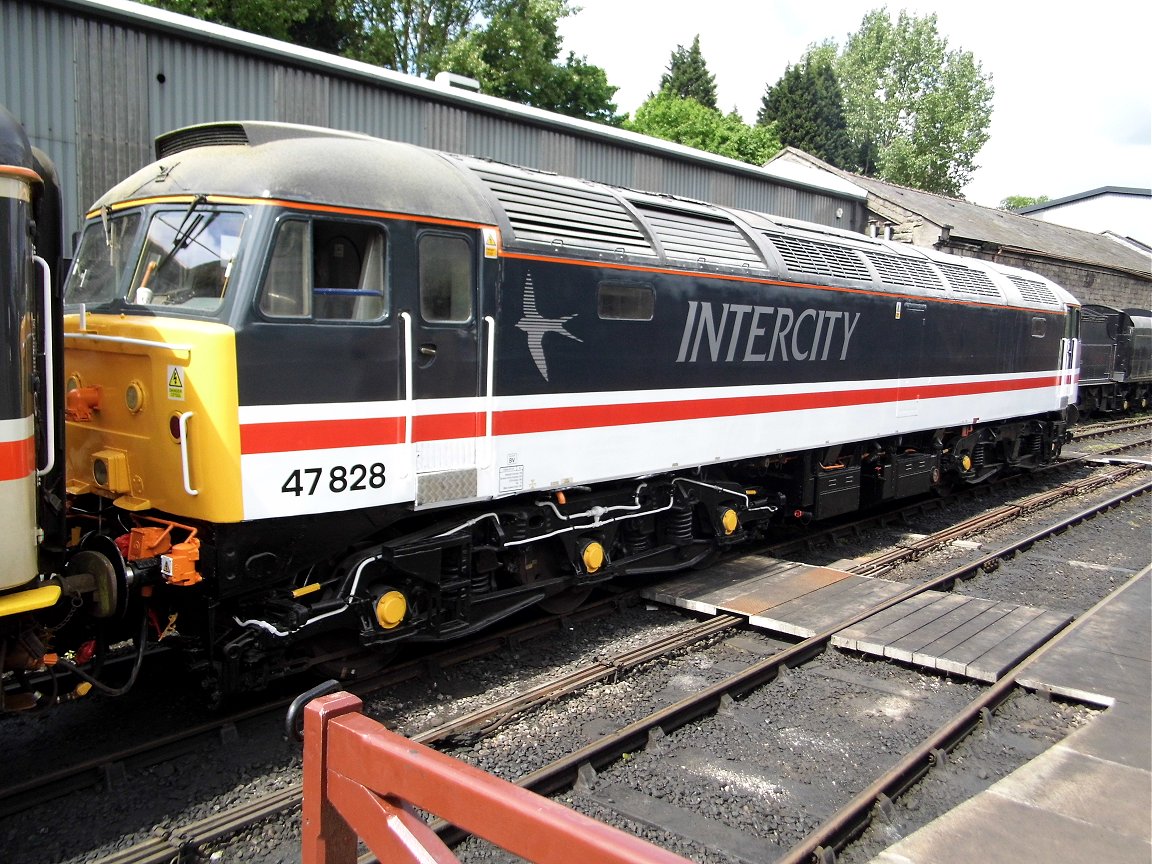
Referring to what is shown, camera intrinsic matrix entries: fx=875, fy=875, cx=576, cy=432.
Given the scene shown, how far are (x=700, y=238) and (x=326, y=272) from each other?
3929mm

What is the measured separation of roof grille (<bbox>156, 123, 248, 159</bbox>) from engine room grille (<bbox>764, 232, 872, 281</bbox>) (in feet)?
17.5

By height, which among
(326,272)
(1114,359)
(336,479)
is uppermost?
(326,272)

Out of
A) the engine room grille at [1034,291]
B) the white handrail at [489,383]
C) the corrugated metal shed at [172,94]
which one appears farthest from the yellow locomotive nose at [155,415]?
the engine room grille at [1034,291]

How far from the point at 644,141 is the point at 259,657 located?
13.4 metres

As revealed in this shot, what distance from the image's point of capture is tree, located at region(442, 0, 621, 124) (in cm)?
2955

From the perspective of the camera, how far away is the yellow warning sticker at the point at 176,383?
4.86m

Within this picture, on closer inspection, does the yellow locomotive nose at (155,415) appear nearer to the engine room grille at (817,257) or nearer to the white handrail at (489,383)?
the white handrail at (489,383)

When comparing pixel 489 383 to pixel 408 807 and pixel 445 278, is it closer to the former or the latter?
pixel 445 278

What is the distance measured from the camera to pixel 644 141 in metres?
16.4

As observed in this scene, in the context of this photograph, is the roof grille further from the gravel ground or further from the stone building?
the stone building

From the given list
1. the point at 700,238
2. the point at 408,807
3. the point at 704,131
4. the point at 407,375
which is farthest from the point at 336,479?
the point at 704,131

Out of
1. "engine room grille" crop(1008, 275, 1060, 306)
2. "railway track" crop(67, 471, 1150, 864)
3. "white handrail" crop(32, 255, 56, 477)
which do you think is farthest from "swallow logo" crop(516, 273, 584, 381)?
"engine room grille" crop(1008, 275, 1060, 306)

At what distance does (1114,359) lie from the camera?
26.6 metres

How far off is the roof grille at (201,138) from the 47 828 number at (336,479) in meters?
2.15
